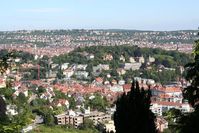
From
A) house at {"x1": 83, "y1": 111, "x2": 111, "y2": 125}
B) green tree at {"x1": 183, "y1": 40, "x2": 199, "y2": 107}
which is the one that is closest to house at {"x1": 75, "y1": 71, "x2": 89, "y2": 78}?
house at {"x1": 83, "y1": 111, "x2": 111, "y2": 125}

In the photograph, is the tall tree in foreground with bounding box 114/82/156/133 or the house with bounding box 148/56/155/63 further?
the house with bounding box 148/56/155/63

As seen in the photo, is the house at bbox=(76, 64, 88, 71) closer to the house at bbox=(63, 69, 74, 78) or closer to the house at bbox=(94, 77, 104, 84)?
the house at bbox=(63, 69, 74, 78)

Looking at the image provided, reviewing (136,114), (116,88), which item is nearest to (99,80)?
(116,88)

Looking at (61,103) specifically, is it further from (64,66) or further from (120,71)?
(64,66)

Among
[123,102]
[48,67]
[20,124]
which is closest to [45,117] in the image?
[123,102]

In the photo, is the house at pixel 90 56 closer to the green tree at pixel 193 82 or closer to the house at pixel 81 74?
the house at pixel 81 74

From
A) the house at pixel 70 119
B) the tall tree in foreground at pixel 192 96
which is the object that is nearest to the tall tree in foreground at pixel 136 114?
the tall tree in foreground at pixel 192 96

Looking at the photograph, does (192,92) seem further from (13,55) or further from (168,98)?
(168,98)

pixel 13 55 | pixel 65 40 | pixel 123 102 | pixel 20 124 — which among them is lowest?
pixel 65 40
